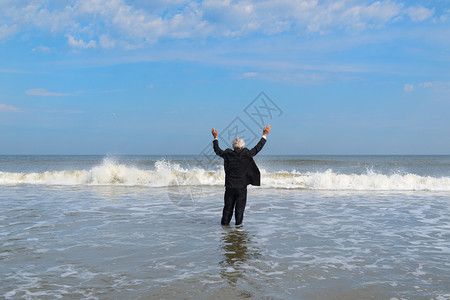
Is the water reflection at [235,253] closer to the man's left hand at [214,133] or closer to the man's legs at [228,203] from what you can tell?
the man's legs at [228,203]

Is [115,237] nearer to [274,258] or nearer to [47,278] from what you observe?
[47,278]

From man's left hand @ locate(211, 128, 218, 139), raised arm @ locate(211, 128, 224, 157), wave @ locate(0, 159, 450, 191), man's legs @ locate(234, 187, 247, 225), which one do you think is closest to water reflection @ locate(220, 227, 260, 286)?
man's legs @ locate(234, 187, 247, 225)

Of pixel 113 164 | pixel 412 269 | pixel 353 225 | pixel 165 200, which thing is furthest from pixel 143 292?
pixel 113 164

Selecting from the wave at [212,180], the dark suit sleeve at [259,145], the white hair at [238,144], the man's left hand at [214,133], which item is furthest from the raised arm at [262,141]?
the wave at [212,180]

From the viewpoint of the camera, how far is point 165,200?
504 inches

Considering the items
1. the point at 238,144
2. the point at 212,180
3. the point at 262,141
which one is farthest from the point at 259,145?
the point at 212,180

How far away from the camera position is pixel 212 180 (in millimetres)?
21438

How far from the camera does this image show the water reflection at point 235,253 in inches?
195

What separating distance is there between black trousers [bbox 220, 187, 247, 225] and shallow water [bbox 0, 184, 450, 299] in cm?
23

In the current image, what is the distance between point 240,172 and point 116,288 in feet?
12.4

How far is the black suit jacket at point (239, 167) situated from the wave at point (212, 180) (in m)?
10.3

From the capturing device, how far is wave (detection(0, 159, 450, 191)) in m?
18.0

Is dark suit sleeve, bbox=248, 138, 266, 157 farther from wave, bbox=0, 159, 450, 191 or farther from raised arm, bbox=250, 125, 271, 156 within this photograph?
wave, bbox=0, 159, 450, 191

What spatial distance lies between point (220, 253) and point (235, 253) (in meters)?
0.23
